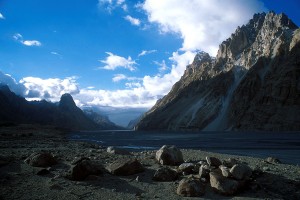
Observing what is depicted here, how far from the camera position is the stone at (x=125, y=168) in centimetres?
1970

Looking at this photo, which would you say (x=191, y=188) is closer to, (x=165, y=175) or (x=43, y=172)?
(x=165, y=175)

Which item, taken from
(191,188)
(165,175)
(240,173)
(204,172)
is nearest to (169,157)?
(165,175)

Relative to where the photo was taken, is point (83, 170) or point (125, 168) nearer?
point (83, 170)

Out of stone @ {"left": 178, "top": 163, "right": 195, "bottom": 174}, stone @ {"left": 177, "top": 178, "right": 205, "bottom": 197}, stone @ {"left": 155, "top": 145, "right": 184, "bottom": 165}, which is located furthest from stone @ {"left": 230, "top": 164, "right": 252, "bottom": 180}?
stone @ {"left": 155, "top": 145, "right": 184, "bottom": 165}

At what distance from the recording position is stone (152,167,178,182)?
18.6 meters

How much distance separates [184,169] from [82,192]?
6711 millimetres

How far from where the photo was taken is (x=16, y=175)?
19.2m

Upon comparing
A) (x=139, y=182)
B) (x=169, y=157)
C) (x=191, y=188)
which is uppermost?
(x=169, y=157)

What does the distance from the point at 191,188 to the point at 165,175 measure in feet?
9.33

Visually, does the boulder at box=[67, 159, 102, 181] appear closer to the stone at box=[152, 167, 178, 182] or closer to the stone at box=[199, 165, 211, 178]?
the stone at box=[152, 167, 178, 182]

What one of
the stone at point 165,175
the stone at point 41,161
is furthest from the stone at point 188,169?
the stone at point 41,161

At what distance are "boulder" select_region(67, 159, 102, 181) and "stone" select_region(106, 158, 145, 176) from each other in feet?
3.05

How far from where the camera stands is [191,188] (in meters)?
16.2

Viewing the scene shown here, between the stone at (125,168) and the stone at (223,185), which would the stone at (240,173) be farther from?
the stone at (125,168)
